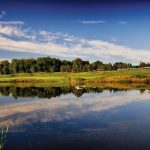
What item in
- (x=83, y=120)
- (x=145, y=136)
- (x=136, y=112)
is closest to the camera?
(x=145, y=136)

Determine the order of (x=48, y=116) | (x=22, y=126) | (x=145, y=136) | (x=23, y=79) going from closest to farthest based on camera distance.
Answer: (x=145, y=136), (x=22, y=126), (x=48, y=116), (x=23, y=79)

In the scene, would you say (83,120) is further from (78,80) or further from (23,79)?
(23,79)

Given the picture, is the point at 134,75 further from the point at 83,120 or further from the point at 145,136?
the point at 145,136

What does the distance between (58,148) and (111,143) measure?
3667 millimetres

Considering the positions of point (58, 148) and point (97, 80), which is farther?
point (97, 80)

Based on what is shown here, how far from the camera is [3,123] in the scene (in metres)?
31.9

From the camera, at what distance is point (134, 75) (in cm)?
11194

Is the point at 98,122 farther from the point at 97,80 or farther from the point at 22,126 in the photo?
the point at 97,80

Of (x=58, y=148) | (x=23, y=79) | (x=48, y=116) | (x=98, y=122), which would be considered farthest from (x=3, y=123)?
(x=23, y=79)

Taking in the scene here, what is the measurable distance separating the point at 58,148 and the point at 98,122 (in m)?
10.3

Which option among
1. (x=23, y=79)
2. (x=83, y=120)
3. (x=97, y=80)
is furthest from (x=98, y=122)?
(x=23, y=79)

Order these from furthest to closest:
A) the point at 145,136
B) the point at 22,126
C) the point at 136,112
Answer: the point at 136,112
the point at 22,126
the point at 145,136

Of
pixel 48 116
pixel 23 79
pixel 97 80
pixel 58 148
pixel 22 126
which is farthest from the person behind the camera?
pixel 23 79

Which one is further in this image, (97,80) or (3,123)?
(97,80)
